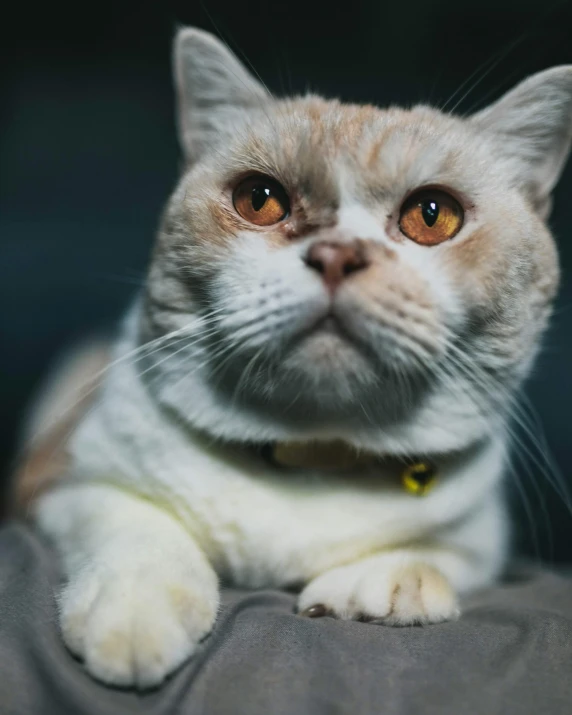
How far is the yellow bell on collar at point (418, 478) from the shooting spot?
131 cm

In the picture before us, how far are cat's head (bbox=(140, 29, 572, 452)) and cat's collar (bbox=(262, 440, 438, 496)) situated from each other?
0.17 feet

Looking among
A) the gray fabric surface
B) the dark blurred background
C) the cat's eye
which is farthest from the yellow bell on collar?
the dark blurred background

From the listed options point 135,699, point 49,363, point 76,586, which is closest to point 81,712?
point 135,699

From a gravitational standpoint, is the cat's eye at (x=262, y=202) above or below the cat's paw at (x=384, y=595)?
above

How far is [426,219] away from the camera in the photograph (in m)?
1.21

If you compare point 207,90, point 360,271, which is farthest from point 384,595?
point 207,90

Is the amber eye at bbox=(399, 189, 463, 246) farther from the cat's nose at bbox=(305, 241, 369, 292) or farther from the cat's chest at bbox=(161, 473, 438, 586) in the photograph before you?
the cat's chest at bbox=(161, 473, 438, 586)

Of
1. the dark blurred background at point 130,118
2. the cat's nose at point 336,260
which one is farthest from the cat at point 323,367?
the dark blurred background at point 130,118

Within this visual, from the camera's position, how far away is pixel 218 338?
4.00 feet

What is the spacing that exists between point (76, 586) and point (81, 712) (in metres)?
0.20

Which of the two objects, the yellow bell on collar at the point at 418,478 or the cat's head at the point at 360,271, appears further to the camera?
the yellow bell on collar at the point at 418,478

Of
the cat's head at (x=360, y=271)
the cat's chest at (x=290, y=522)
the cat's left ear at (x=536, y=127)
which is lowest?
the cat's chest at (x=290, y=522)


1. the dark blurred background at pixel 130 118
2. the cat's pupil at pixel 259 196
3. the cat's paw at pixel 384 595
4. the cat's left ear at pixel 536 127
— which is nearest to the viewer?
the cat's paw at pixel 384 595

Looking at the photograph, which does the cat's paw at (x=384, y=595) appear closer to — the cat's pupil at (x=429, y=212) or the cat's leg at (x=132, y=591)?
the cat's leg at (x=132, y=591)
